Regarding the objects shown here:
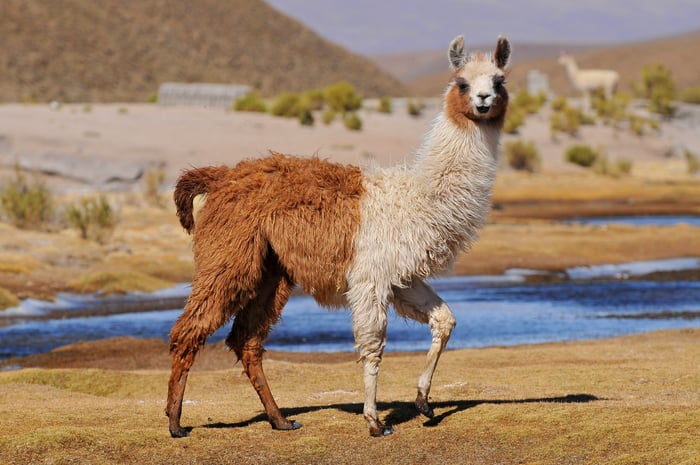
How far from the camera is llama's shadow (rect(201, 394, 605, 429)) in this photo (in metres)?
8.23

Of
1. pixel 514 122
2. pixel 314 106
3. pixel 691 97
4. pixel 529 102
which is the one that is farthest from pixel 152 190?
pixel 691 97

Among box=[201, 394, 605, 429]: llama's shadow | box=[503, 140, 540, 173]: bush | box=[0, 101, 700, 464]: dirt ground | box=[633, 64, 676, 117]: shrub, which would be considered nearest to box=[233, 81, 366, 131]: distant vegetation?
box=[503, 140, 540, 173]: bush

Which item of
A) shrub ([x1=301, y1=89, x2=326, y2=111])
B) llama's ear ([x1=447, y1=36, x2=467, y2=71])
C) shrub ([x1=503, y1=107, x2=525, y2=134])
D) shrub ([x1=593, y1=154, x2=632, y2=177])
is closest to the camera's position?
llama's ear ([x1=447, y1=36, x2=467, y2=71])

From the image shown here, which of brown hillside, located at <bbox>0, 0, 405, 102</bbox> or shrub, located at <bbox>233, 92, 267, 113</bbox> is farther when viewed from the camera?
brown hillside, located at <bbox>0, 0, 405, 102</bbox>

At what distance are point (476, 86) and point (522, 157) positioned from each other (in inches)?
1426

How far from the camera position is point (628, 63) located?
5384 inches

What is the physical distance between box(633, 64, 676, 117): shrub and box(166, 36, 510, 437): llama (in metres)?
52.4

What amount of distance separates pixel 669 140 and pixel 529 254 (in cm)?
3079

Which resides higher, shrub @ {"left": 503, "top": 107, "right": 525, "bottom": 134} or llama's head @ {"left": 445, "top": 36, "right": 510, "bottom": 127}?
llama's head @ {"left": 445, "top": 36, "right": 510, "bottom": 127}

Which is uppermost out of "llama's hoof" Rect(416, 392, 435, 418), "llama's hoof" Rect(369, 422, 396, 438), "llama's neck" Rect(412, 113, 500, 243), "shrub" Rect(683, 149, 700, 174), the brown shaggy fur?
"llama's neck" Rect(412, 113, 500, 243)

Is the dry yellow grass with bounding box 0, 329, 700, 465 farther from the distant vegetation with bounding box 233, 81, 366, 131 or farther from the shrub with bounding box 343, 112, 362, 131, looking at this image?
the distant vegetation with bounding box 233, 81, 366, 131

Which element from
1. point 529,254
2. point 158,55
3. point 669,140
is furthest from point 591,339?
point 158,55

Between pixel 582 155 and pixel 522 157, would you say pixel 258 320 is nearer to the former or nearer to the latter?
pixel 522 157

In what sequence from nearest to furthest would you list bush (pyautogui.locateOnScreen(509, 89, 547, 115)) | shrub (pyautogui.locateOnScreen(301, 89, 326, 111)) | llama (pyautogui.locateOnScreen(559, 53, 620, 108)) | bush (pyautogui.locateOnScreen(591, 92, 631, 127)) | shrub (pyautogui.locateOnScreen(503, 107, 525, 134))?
shrub (pyautogui.locateOnScreen(503, 107, 525, 134))
shrub (pyautogui.locateOnScreen(301, 89, 326, 111))
bush (pyautogui.locateOnScreen(591, 92, 631, 127))
bush (pyautogui.locateOnScreen(509, 89, 547, 115))
llama (pyautogui.locateOnScreen(559, 53, 620, 108))
